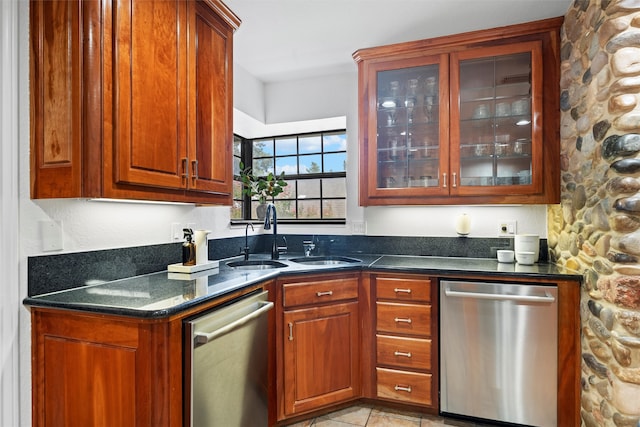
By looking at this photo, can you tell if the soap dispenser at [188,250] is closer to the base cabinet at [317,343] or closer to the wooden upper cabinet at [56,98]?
the base cabinet at [317,343]

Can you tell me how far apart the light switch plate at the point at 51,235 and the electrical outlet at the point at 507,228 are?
2.69 metres

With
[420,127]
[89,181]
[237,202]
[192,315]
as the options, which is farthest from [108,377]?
[420,127]

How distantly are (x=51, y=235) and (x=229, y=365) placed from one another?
3.10 ft

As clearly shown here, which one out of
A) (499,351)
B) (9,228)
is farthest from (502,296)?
(9,228)

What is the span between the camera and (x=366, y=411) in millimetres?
2350

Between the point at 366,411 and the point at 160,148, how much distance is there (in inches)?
79.6

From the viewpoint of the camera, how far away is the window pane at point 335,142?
3252 millimetres

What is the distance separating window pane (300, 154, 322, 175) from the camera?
3.33 m

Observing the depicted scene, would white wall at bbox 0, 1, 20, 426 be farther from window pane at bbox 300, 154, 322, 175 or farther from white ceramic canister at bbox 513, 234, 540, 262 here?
white ceramic canister at bbox 513, 234, 540, 262

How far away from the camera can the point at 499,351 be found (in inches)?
82.9

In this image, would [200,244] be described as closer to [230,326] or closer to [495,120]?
[230,326]

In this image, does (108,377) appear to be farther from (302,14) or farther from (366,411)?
(302,14)

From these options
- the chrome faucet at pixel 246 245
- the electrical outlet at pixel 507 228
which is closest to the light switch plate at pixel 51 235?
the chrome faucet at pixel 246 245

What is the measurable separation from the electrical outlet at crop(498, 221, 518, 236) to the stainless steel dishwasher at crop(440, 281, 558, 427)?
669mm
